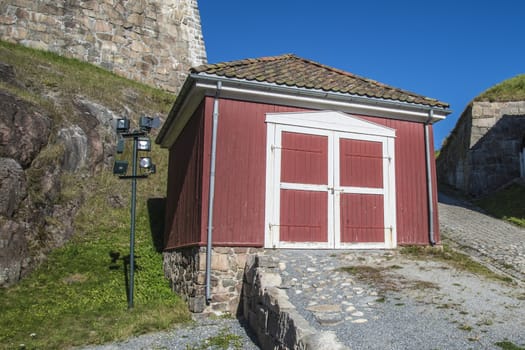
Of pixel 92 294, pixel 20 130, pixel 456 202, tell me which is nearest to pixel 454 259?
pixel 92 294

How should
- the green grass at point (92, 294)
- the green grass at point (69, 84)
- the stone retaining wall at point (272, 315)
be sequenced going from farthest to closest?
1. the green grass at point (69, 84)
2. the green grass at point (92, 294)
3. the stone retaining wall at point (272, 315)

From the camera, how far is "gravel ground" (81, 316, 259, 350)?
613 centimetres

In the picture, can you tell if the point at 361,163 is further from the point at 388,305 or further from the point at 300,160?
the point at 388,305

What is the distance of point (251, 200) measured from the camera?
823cm

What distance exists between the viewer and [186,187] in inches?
374

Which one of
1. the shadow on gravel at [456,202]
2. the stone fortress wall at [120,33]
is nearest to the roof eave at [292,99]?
the shadow on gravel at [456,202]

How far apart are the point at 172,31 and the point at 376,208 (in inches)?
737

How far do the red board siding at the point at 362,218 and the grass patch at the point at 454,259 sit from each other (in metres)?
0.67

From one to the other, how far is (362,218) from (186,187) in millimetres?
3785

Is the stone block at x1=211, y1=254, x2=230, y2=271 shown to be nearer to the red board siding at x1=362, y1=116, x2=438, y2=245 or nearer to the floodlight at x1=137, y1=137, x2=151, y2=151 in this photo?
the floodlight at x1=137, y1=137, x2=151, y2=151

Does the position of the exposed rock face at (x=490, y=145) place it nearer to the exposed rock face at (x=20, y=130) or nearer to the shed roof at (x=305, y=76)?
the shed roof at (x=305, y=76)

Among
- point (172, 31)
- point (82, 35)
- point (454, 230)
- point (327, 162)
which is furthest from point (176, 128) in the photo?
point (172, 31)

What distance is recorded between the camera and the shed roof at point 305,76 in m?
8.45

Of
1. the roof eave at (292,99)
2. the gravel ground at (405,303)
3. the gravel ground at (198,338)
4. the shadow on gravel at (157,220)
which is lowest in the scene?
the gravel ground at (198,338)
